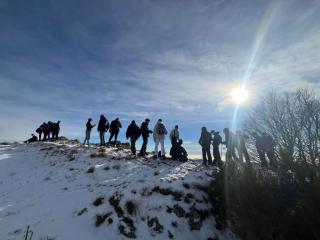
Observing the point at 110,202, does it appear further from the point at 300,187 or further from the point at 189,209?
the point at 300,187

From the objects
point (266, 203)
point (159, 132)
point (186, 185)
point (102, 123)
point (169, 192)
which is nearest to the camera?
point (266, 203)

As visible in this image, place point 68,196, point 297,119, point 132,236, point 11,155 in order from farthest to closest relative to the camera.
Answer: point 297,119 < point 11,155 < point 68,196 < point 132,236

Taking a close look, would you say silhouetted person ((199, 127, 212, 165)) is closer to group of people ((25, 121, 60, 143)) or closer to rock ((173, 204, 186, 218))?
rock ((173, 204, 186, 218))

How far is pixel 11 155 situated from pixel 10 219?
1156 centimetres

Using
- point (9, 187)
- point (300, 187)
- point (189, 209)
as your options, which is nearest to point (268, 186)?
point (300, 187)

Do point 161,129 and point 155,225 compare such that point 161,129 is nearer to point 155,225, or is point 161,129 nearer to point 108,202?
point 108,202

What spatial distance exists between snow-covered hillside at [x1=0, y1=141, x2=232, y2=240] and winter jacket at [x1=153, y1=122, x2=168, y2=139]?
1741 mm

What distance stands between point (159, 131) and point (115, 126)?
4316 millimetres

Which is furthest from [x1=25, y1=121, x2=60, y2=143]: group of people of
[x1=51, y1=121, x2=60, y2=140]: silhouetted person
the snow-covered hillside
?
the snow-covered hillside

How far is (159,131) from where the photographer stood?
15828 millimetres

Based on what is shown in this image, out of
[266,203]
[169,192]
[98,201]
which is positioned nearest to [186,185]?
[169,192]

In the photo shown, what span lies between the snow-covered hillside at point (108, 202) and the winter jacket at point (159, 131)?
5.71 ft

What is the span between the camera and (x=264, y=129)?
26.2 meters

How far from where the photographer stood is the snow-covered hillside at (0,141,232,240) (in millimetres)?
8836
